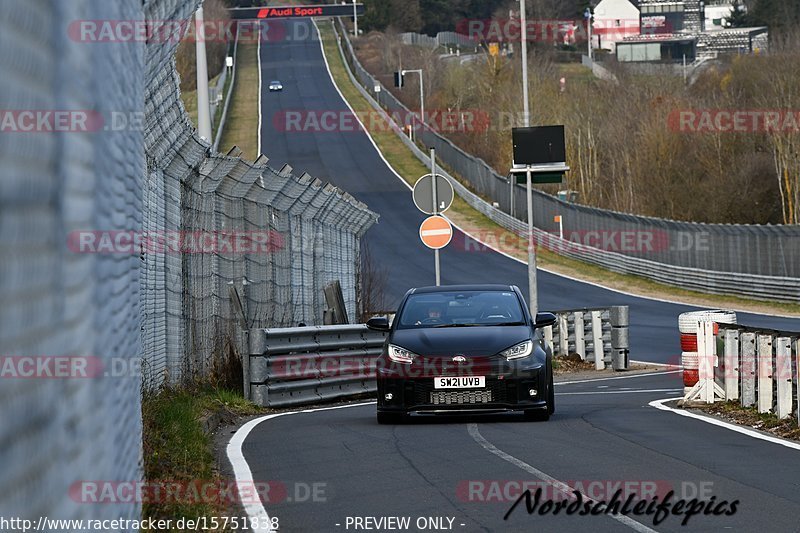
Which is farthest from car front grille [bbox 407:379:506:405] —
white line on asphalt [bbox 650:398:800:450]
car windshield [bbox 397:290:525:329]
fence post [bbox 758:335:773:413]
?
fence post [bbox 758:335:773:413]

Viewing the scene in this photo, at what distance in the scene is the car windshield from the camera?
1400 centimetres

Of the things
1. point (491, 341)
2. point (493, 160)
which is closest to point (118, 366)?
point (491, 341)

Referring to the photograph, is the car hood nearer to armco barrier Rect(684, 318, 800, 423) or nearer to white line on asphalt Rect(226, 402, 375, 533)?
white line on asphalt Rect(226, 402, 375, 533)

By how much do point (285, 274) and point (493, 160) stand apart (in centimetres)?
6286

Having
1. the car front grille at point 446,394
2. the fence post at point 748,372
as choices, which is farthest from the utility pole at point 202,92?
the fence post at point 748,372

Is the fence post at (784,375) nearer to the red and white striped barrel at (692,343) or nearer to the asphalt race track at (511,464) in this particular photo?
the asphalt race track at (511,464)

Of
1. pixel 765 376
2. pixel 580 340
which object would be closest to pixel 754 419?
pixel 765 376

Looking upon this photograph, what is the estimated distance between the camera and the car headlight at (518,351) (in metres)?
13.1

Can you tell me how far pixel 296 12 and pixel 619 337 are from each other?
133 metres

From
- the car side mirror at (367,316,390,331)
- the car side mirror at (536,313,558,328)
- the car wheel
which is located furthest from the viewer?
the car side mirror at (367,316,390,331)

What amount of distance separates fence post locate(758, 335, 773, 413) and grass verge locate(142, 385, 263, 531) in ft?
16.6

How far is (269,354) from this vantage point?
15500mm

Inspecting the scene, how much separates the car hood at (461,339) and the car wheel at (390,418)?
0.61 m

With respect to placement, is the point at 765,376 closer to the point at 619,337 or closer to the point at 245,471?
the point at 245,471
